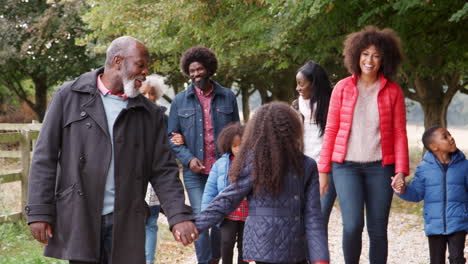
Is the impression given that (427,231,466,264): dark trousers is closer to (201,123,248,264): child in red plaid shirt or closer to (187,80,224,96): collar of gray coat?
(201,123,248,264): child in red plaid shirt

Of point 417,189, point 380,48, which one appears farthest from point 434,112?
point 380,48

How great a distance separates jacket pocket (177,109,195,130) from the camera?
6137mm

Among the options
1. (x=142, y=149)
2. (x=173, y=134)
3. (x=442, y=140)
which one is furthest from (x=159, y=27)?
(x=142, y=149)

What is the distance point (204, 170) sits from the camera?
6.05 meters

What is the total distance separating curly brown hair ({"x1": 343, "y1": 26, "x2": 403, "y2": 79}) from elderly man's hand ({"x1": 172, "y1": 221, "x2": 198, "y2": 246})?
2.27 meters

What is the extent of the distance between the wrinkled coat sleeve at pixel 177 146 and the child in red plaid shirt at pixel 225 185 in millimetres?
357

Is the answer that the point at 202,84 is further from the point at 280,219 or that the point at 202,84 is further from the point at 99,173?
the point at 99,173

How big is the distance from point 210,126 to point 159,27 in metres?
7.86

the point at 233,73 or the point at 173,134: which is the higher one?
the point at 233,73

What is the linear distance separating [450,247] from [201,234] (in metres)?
2.20

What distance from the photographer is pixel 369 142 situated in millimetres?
5219

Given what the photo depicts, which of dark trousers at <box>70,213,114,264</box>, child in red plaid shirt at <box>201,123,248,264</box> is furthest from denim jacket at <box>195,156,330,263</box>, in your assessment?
child in red plaid shirt at <box>201,123,248,264</box>

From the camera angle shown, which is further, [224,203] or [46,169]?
[224,203]

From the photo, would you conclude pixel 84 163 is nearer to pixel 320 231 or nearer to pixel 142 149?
pixel 142 149
